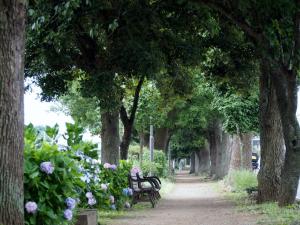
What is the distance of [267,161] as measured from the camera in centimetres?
1653

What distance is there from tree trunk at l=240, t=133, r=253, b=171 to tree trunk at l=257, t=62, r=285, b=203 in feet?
43.5

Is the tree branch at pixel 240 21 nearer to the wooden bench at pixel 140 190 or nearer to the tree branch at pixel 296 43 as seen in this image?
the tree branch at pixel 296 43

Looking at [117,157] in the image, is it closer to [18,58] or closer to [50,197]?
[50,197]

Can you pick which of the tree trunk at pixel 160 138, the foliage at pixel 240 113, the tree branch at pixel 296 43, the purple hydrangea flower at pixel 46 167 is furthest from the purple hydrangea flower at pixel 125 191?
the tree trunk at pixel 160 138

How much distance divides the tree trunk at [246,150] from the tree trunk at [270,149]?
13251mm

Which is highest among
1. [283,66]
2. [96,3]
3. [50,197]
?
[96,3]

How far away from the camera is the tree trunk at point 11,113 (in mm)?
5781

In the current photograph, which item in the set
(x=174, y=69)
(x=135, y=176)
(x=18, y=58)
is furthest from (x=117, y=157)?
(x=18, y=58)

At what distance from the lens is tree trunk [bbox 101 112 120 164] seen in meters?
17.2

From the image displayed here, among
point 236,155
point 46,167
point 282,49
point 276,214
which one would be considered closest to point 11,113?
point 46,167

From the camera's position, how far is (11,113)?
19.2 ft

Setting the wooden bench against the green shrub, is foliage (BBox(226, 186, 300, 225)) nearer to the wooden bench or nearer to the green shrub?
the wooden bench

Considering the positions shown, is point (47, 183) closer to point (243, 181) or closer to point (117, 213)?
point (117, 213)

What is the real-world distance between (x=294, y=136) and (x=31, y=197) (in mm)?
8102
